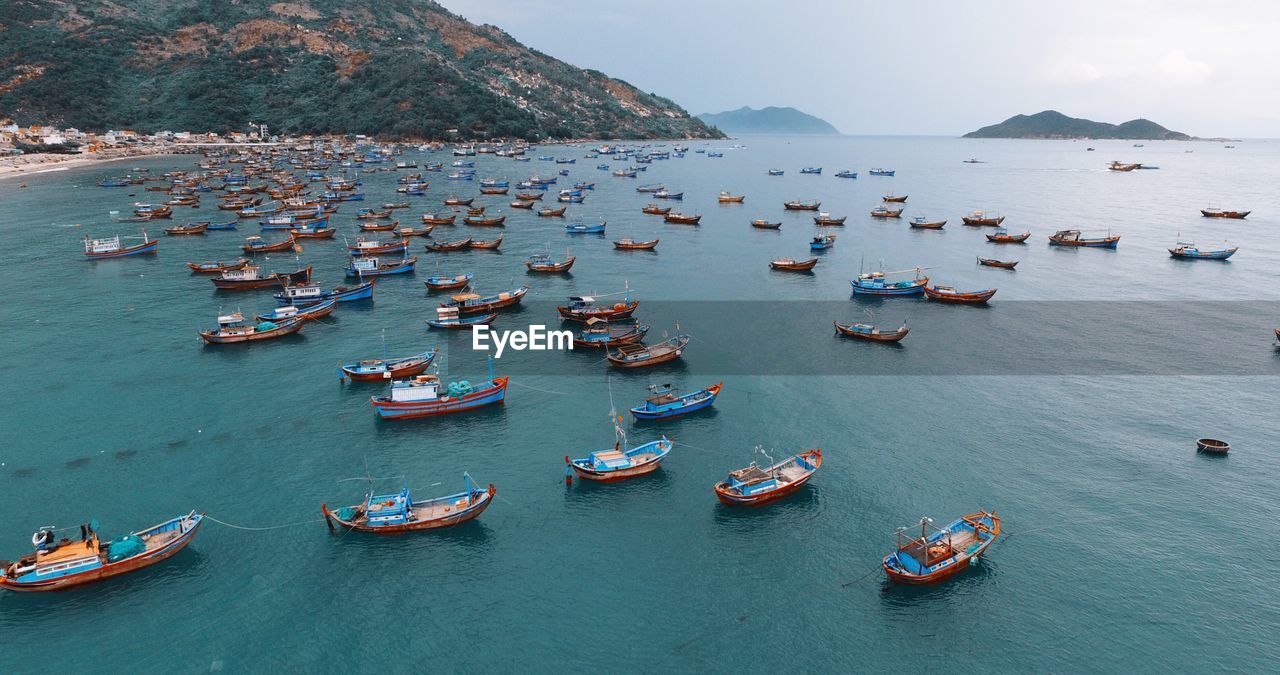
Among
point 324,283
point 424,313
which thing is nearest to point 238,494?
point 424,313

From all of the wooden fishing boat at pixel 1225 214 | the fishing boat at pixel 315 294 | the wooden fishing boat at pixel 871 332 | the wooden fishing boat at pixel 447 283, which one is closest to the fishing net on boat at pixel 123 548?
the fishing boat at pixel 315 294

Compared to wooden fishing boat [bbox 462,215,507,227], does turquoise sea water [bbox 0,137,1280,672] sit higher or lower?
lower

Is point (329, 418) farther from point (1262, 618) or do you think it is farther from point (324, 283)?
point (1262, 618)

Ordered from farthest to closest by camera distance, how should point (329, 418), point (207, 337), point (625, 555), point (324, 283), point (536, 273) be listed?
1. point (536, 273)
2. point (324, 283)
3. point (207, 337)
4. point (329, 418)
5. point (625, 555)

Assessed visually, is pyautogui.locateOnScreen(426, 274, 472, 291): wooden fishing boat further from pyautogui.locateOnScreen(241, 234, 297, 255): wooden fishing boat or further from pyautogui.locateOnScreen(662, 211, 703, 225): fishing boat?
pyautogui.locateOnScreen(662, 211, 703, 225): fishing boat

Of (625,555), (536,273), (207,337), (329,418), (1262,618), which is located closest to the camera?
(1262,618)

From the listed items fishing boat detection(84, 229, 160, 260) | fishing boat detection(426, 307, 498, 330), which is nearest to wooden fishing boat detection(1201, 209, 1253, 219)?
fishing boat detection(426, 307, 498, 330)
